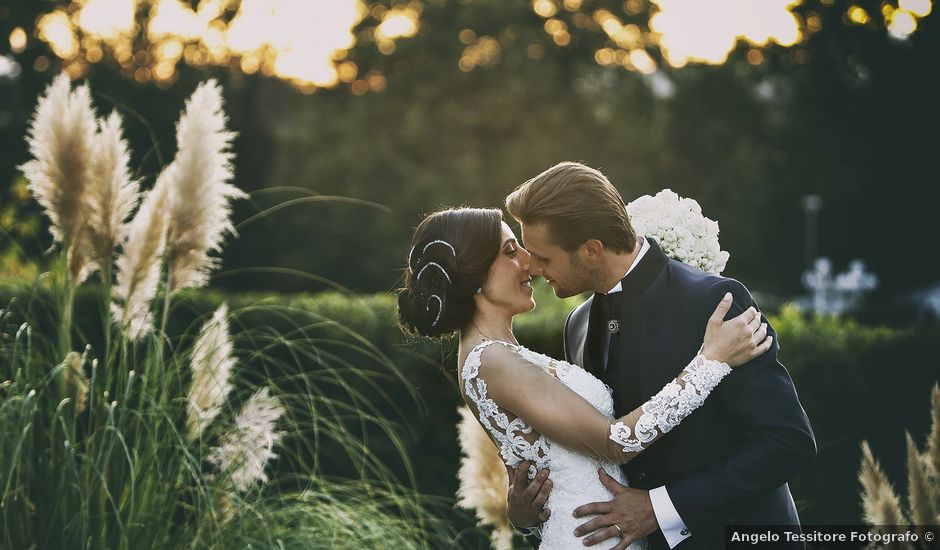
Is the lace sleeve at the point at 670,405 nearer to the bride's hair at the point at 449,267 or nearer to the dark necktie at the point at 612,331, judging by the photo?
the dark necktie at the point at 612,331

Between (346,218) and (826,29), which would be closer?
(826,29)

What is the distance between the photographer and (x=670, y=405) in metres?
2.77

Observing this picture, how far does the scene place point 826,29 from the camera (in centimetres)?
2525

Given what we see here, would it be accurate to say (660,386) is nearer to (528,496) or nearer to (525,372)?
(525,372)

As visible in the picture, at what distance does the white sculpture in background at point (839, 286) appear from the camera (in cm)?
2441

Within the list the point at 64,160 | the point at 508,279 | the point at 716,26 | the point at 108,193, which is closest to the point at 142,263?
the point at 108,193

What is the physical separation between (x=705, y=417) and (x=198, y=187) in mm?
2400

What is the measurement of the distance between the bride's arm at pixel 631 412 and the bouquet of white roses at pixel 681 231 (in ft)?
1.54

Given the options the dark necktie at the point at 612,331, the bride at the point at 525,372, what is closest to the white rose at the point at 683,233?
the dark necktie at the point at 612,331

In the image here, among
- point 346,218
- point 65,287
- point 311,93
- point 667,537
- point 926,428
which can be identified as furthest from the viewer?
point 311,93

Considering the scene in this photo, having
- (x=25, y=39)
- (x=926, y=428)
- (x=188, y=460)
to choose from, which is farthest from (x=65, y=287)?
A: (x=25, y=39)

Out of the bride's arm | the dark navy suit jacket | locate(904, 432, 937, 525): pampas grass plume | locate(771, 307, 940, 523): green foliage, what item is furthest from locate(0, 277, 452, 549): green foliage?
locate(771, 307, 940, 523): green foliage

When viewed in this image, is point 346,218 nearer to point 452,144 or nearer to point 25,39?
point 452,144

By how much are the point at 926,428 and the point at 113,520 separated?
516cm
